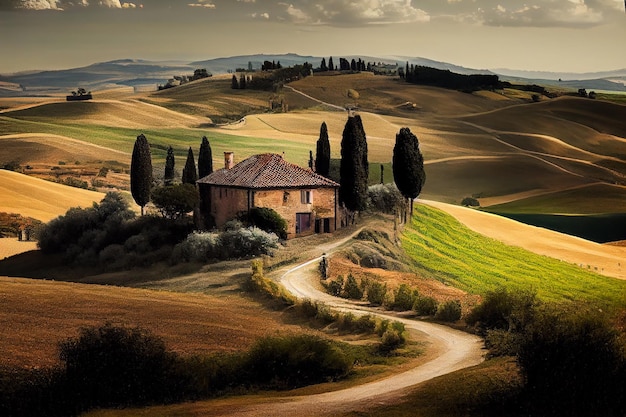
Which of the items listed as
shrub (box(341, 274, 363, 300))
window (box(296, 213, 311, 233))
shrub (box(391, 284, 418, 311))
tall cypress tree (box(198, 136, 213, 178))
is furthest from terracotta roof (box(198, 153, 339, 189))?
shrub (box(391, 284, 418, 311))

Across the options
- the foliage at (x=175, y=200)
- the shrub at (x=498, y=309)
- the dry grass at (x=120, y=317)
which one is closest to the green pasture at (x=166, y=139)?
the foliage at (x=175, y=200)

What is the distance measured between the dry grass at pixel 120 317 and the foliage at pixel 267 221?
20.0ft

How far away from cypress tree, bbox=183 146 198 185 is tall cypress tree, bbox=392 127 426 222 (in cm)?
656

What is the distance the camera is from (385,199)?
32.6m

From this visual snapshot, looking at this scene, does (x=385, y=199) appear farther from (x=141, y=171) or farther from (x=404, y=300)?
(x=404, y=300)

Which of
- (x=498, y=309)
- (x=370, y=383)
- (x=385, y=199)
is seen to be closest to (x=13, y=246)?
(x=385, y=199)

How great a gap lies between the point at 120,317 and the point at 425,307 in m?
7.46

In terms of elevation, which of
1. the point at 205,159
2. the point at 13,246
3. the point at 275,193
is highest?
the point at 205,159

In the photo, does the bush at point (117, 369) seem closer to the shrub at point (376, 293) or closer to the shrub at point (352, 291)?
the shrub at point (352, 291)

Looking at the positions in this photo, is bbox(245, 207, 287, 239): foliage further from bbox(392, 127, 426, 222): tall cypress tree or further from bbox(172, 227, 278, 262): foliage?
bbox(392, 127, 426, 222): tall cypress tree

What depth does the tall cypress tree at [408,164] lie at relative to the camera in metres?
31.0

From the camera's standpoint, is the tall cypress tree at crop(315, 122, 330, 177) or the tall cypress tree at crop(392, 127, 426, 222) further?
the tall cypress tree at crop(315, 122, 330, 177)

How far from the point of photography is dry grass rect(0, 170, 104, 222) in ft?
85.7

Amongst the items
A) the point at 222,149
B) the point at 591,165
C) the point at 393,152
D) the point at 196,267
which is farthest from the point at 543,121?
the point at 196,267
